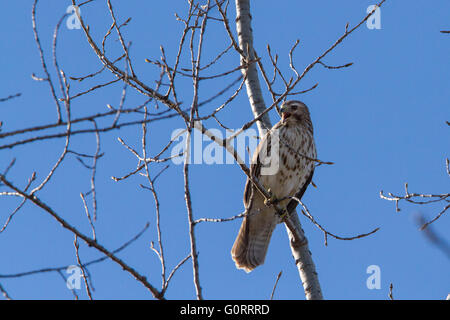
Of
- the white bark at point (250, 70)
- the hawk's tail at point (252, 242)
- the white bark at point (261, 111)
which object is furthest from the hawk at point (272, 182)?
the white bark at point (261, 111)

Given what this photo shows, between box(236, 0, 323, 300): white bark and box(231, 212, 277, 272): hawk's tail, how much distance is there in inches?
→ 16.2

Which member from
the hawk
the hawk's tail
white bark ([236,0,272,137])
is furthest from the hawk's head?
the hawk's tail

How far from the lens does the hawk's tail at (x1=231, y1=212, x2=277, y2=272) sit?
5.17 m

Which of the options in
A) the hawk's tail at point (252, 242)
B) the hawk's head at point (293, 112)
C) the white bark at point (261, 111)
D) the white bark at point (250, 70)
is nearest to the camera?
the white bark at point (261, 111)

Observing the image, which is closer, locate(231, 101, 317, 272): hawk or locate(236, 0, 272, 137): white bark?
locate(236, 0, 272, 137): white bark

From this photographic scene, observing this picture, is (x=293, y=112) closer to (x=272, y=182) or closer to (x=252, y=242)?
(x=272, y=182)

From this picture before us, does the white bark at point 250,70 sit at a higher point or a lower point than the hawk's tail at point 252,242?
higher

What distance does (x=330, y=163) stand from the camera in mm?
3131

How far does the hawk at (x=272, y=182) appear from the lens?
17.1 feet

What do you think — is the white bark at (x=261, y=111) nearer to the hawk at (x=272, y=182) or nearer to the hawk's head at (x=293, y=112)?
the hawk at (x=272, y=182)

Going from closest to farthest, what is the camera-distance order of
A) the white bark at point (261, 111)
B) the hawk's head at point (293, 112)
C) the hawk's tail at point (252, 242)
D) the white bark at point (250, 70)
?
the white bark at point (261, 111) → the white bark at point (250, 70) → the hawk's tail at point (252, 242) → the hawk's head at point (293, 112)

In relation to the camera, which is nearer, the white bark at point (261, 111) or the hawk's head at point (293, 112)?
the white bark at point (261, 111)

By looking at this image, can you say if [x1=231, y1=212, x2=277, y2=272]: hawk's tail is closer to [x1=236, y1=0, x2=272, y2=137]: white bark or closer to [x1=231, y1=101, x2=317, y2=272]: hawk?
[x1=231, y1=101, x2=317, y2=272]: hawk
